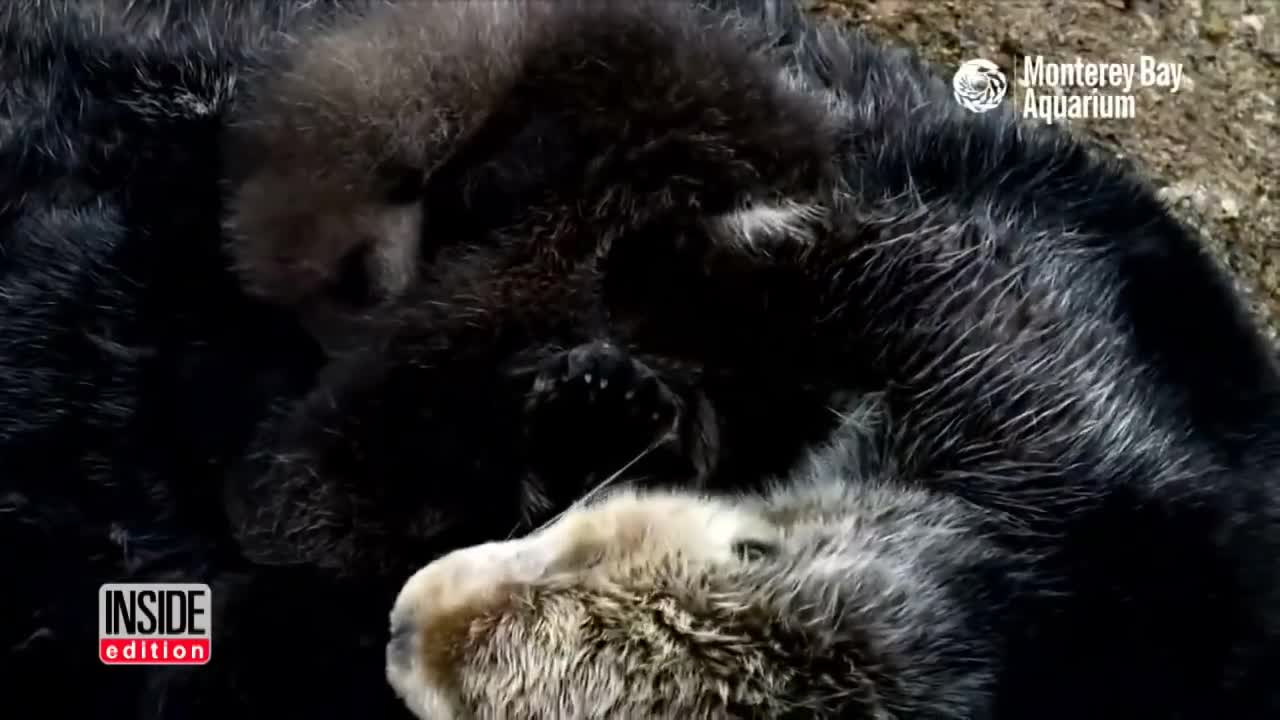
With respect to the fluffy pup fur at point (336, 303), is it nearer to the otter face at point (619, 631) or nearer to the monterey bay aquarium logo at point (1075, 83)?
the otter face at point (619, 631)

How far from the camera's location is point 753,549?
0.61 metres

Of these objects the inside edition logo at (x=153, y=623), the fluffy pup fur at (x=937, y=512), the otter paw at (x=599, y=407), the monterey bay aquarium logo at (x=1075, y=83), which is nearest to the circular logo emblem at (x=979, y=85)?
the monterey bay aquarium logo at (x=1075, y=83)

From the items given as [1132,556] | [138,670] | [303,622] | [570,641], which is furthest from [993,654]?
[138,670]

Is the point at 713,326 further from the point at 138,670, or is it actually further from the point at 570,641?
the point at 138,670

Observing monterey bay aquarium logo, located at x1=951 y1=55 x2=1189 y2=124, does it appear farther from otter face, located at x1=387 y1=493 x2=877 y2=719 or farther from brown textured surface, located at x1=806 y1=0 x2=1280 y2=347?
otter face, located at x1=387 y1=493 x2=877 y2=719

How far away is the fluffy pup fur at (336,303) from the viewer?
65 cm

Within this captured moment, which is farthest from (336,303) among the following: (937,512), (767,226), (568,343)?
(937,512)

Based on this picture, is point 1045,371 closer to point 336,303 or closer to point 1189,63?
point 336,303


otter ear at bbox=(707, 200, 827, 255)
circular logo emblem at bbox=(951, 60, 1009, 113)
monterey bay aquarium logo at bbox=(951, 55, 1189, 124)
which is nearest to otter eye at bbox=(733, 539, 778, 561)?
otter ear at bbox=(707, 200, 827, 255)

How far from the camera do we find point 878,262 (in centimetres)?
68

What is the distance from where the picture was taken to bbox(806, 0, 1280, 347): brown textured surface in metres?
1.04

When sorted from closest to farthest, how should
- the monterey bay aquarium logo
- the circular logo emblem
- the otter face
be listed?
the otter face < the circular logo emblem < the monterey bay aquarium logo

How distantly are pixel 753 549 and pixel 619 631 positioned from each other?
0.09 meters

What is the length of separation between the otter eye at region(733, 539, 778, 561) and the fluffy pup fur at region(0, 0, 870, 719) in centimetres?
6
